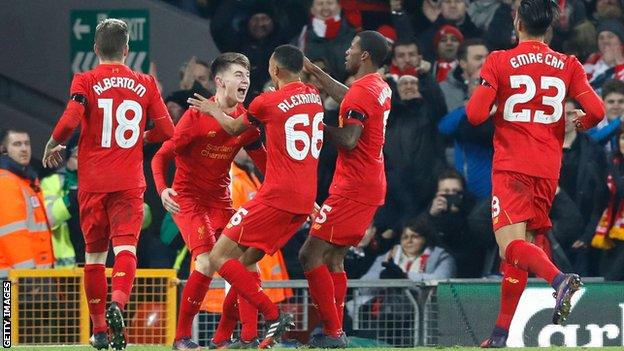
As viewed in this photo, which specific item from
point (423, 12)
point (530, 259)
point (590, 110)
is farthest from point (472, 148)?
point (530, 259)

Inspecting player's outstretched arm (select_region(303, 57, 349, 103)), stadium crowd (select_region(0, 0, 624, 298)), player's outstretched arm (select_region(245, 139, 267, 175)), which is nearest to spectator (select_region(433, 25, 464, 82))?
stadium crowd (select_region(0, 0, 624, 298))

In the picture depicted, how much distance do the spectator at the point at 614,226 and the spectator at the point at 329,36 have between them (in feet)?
8.55

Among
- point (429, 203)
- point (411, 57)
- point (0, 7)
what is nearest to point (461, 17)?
point (411, 57)

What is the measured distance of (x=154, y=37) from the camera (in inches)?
707

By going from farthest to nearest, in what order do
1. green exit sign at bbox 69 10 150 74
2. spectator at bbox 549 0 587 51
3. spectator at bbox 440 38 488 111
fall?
1. green exit sign at bbox 69 10 150 74
2. spectator at bbox 549 0 587 51
3. spectator at bbox 440 38 488 111

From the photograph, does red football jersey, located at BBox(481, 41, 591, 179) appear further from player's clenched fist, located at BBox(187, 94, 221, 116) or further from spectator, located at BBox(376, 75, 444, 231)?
spectator, located at BBox(376, 75, 444, 231)

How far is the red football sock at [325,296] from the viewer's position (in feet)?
37.7

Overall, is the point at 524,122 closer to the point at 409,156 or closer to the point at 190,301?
the point at 190,301

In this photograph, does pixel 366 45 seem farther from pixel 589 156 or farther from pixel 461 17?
pixel 461 17

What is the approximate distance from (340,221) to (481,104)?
4.40 ft

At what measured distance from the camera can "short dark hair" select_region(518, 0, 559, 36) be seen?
36.0 feet

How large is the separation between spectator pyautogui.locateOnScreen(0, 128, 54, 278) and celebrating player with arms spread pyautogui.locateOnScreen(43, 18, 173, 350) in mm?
3021

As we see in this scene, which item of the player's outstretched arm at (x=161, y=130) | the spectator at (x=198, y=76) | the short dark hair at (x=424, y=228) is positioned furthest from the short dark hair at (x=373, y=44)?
the spectator at (x=198, y=76)

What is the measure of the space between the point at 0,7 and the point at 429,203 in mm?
5341
